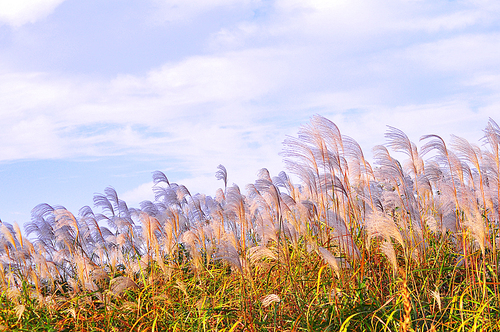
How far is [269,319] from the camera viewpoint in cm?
379

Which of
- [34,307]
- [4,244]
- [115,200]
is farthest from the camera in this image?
[115,200]

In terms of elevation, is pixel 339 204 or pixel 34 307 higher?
pixel 339 204

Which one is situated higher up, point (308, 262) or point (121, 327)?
point (308, 262)

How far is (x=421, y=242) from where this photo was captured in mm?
4434

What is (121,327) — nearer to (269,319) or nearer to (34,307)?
(34,307)

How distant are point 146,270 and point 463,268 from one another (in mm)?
3532

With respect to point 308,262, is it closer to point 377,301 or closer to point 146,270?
point 377,301

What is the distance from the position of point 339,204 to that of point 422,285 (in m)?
1.28

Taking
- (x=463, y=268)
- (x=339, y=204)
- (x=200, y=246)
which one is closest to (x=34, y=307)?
(x=200, y=246)

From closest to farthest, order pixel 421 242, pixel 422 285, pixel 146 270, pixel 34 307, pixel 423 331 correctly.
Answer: pixel 423 331
pixel 422 285
pixel 421 242
pixel 34 307
pixel 146 270

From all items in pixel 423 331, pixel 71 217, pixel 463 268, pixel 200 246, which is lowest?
pixel 423 331

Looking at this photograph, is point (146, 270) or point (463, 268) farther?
point (146, 270)

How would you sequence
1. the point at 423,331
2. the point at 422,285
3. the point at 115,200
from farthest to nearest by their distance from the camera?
the point at 115,200 → the point at 422,285 → the point at 423,331

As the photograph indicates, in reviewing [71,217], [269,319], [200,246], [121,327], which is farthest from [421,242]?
[71,217]
